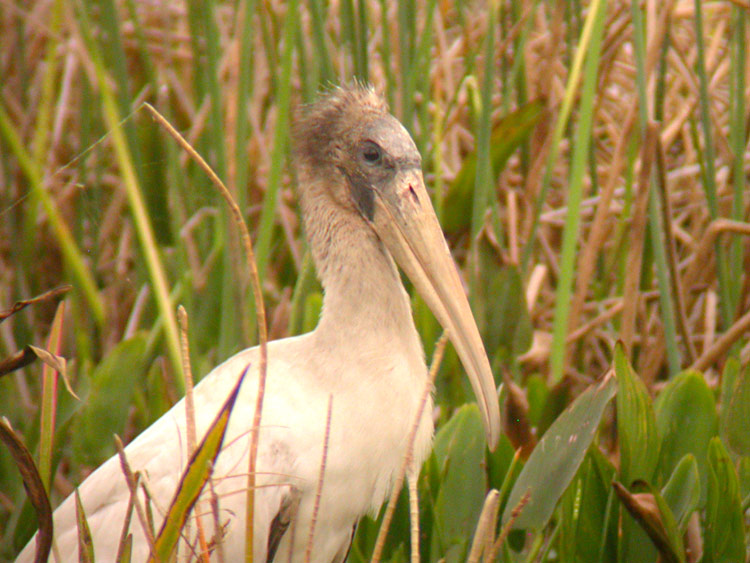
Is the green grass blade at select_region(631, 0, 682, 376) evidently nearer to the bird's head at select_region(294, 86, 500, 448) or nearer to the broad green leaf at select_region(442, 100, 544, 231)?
the broad green leaf at select_region(442, 100, 544, 231)

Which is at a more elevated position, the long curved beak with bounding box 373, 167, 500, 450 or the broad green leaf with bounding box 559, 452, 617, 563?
the long curved beak with bounding box 373, 167, 500, 450

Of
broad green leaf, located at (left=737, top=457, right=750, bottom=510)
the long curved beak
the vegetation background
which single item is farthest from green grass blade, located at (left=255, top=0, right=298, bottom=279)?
broad green leaf, located at (left=737, top=457, right=750, bottom=510)

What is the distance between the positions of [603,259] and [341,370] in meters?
1.31

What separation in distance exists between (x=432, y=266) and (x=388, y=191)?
0.49ft

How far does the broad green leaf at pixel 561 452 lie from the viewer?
4.24ft

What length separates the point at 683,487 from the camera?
135 centimetres

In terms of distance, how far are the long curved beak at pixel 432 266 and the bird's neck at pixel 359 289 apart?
0.04m

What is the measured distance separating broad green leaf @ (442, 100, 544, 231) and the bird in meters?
0.63

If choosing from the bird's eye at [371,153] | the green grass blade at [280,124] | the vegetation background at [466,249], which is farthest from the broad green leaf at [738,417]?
the green grass blade at [280,124]

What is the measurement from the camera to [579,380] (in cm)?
219

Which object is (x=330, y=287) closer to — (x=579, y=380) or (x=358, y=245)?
(x=358, y=245)

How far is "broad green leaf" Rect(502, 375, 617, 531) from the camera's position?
4.24 feet

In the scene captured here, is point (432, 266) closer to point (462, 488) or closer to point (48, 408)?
point (462, 488)

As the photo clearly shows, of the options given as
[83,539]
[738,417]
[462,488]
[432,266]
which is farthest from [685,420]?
[83,539]
